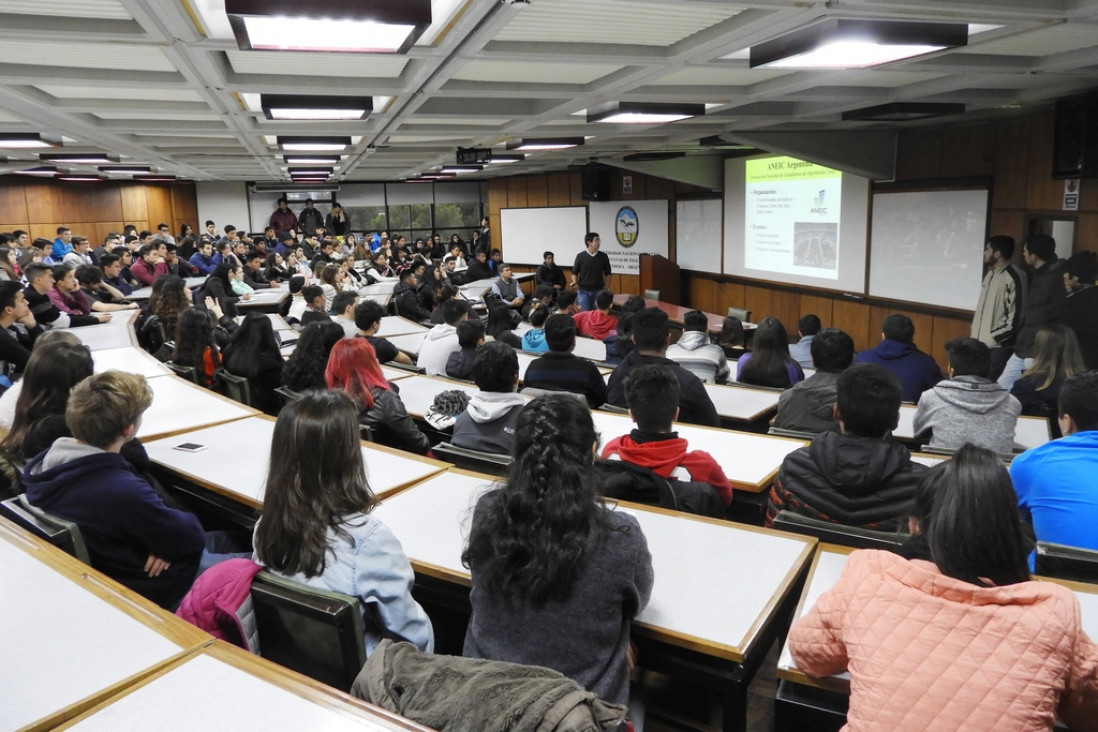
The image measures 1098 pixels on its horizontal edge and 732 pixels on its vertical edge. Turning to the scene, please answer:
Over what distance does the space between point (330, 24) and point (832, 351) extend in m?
2.50

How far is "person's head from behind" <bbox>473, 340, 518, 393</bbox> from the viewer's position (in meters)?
3.13

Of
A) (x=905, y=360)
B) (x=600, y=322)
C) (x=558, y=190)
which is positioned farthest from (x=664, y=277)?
(x=905, y=360)

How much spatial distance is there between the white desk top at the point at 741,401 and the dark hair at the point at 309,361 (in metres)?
2.00

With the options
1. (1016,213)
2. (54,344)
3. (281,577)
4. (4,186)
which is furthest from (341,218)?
(281,577)

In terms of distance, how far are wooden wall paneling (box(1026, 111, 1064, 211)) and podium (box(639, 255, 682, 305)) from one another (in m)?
5.96

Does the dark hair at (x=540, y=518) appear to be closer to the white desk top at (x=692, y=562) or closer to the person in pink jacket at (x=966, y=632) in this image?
the white desk top at (x=692, y=562)

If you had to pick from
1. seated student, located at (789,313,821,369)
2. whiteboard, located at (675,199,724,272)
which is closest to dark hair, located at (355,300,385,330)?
seated student, located at (789,313,821,369)

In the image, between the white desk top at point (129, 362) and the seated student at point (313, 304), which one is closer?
the white desk top at point (129, 362)

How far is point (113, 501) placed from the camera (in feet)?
7.01

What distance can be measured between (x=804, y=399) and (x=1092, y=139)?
368 cm

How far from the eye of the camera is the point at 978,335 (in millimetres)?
6332

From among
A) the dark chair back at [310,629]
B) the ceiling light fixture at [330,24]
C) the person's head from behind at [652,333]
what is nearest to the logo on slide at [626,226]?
the person's head from behind at [652,333]

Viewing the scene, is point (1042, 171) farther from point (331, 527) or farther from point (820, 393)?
point (331, 527)

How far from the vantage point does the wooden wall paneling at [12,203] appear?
14062mm
